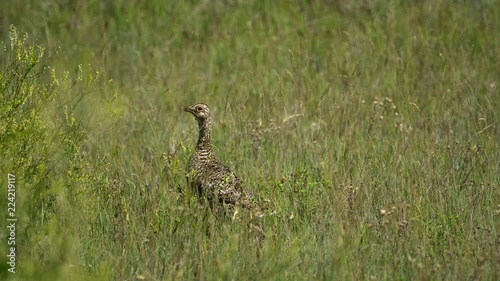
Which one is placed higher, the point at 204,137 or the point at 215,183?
the point at 204,137

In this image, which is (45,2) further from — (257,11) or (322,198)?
(322,198)

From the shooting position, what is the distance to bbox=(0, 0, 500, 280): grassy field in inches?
242

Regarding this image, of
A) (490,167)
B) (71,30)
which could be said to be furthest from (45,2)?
(490,167)

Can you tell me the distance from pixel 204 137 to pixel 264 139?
1.01m

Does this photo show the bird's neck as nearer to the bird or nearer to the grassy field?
the bird

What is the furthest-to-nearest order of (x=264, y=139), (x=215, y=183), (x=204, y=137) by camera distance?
1. (x=264, y=139)
2. (x=204, y=137)
3. (x=215, y=183)

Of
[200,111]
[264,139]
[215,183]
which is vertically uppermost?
[200,111]

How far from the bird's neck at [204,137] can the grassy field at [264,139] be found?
236 millimetres

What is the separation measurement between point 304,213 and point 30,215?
6.84 ft

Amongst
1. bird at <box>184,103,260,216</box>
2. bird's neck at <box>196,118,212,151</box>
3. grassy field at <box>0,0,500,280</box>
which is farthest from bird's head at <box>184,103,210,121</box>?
bird at <box>184,103,260,216</box>

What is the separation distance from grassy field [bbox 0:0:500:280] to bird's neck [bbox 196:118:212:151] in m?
0.24

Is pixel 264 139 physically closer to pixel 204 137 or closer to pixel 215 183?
pixel 204 137

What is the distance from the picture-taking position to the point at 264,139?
28.9 ft

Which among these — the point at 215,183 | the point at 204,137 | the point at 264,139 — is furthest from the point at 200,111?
the point at 215,183
